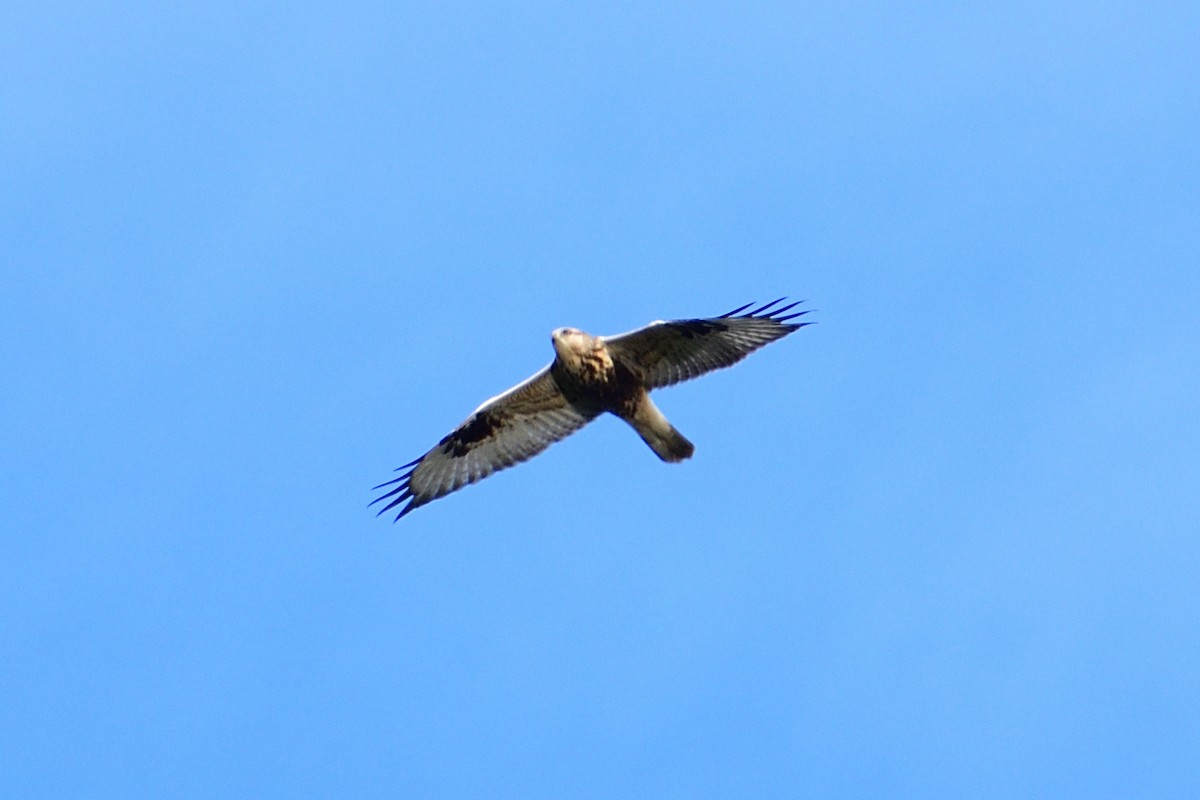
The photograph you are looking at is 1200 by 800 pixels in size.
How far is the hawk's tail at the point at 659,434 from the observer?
40.5ft

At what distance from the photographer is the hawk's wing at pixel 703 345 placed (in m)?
12.2

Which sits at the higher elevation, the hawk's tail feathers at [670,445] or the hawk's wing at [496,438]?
the hawk's wing at [496,438]

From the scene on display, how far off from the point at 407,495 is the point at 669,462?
6.87ft

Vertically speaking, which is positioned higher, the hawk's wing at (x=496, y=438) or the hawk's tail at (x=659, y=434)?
the hawk's wing at (x=496, y=438)

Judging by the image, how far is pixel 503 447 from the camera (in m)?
13.0

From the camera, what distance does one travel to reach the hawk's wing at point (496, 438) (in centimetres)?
1273

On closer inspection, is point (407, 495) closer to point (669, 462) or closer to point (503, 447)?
point (503, 447)

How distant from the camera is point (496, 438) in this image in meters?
13.0

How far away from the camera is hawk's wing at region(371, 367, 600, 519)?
1273 cm

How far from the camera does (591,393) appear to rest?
1246 centimetres

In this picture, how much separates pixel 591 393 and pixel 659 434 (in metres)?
0.57

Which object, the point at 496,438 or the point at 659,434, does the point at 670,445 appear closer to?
the point at 659,434

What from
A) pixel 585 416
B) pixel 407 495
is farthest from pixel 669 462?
pixel 407 495

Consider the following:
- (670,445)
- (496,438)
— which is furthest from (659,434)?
(496,438)
